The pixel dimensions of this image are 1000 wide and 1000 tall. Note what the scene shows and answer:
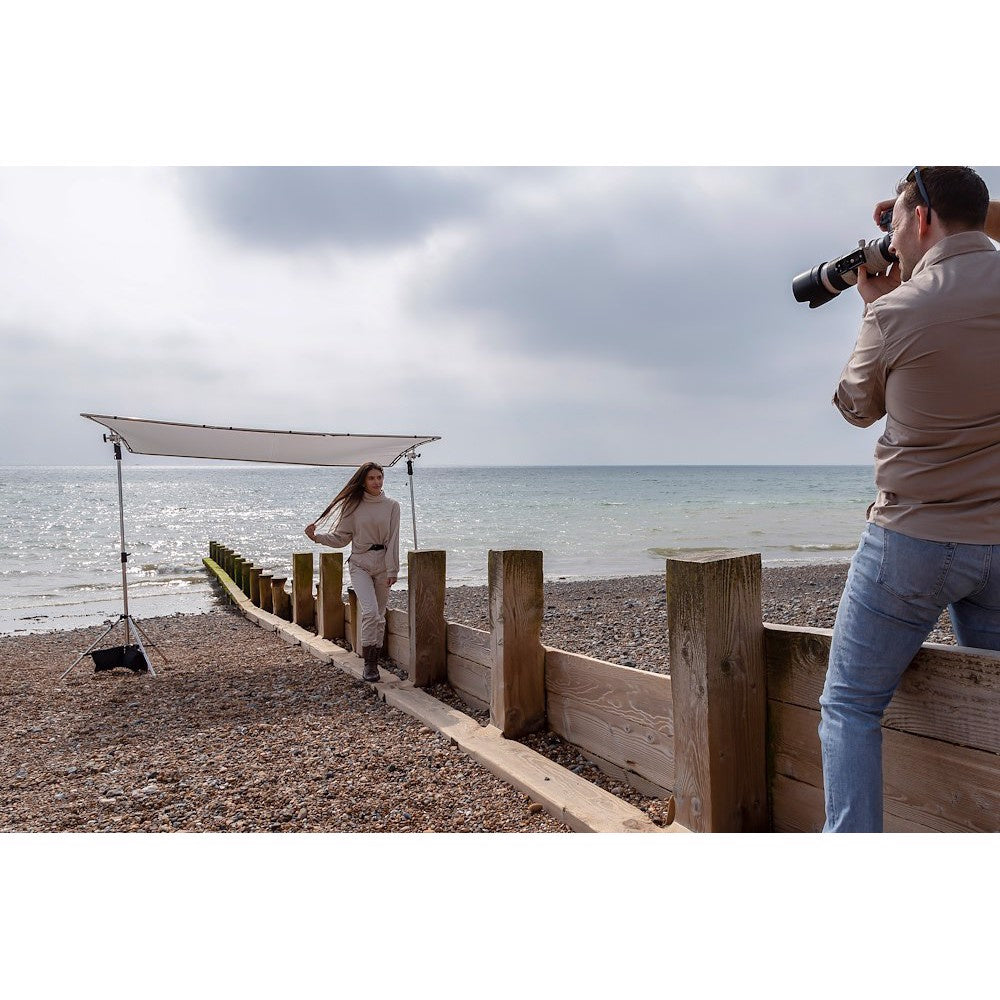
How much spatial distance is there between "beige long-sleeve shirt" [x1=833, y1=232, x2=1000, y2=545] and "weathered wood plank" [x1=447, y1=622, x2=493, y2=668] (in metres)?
2.85

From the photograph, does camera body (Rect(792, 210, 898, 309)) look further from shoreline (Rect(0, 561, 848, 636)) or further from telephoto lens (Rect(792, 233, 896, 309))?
shoreline (Rect(0, 561, 848, 636))

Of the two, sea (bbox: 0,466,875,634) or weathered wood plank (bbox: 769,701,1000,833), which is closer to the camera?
weathered wood plank (bbox: 769,701,1000,833)

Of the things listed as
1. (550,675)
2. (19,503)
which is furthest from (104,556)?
(19,503)

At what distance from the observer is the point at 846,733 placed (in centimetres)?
167

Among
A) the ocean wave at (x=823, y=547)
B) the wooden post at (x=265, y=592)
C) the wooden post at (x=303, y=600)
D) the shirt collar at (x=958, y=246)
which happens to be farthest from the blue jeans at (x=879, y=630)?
the ocean wave at (x=823, y=547)

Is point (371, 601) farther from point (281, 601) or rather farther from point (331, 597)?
point (281, 601)

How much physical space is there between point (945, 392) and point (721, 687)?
3.21ft

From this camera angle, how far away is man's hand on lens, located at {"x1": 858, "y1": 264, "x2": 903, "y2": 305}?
6.36 ft

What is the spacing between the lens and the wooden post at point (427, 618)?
4.67 metres

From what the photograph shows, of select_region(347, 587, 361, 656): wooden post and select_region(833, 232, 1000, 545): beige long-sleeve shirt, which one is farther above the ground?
select_region(833, 232, 1000, 545): beige long-sleeve shirt

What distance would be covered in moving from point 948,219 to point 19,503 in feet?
201

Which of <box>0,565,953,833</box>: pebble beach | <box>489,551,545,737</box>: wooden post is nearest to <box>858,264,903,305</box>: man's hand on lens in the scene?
<box>0,565,953,833</box>: pebble beach

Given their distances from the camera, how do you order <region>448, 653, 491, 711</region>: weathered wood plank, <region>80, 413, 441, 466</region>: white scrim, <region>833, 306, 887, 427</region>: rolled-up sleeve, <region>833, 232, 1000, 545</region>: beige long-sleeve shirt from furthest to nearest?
<region>80, 413, 441, 466</region>: white scrim
<region>448, 653, 491, 711</region>: weathered wood plank
<region>833, 306, 887, 427</region>: rolled-up sleeve
<region>833, 232, 1000, 545</region>: beige long-sleeve shirt
